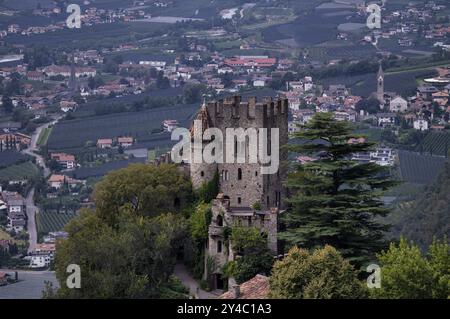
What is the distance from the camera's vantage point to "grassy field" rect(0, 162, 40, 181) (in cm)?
9481

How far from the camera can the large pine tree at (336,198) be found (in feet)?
119

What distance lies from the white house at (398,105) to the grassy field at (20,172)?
2763 cm

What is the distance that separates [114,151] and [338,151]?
64.4 m

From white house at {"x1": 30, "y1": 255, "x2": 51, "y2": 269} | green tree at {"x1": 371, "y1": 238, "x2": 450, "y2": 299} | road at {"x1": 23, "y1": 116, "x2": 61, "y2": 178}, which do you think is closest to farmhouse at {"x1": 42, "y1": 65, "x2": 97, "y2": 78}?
road at {"x1": 23, "y1": 116, "x2": 61, "y2": 178}

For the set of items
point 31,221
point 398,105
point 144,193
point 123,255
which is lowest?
point 31,221

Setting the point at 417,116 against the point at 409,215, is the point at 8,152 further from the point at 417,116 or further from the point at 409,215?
the point at 409,215

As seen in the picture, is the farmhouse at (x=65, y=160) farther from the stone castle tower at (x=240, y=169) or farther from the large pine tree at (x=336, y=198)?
the large pine tree at (x=336, y=198)

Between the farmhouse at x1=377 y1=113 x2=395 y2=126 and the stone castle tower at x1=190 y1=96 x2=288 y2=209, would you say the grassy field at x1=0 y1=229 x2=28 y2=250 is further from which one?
the stone castle tower at x1=190 y1=96 x2=288 y2=209

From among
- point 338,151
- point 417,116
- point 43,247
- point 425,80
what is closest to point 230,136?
point 338,151

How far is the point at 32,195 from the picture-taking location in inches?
3501

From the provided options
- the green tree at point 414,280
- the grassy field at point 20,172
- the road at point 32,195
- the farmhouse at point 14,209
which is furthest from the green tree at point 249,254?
the grassy field at point 20,172

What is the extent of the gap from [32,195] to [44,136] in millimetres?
20285

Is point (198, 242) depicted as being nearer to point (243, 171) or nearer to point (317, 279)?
point (243, 171)

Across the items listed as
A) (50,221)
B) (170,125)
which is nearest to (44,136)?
(170,125)
